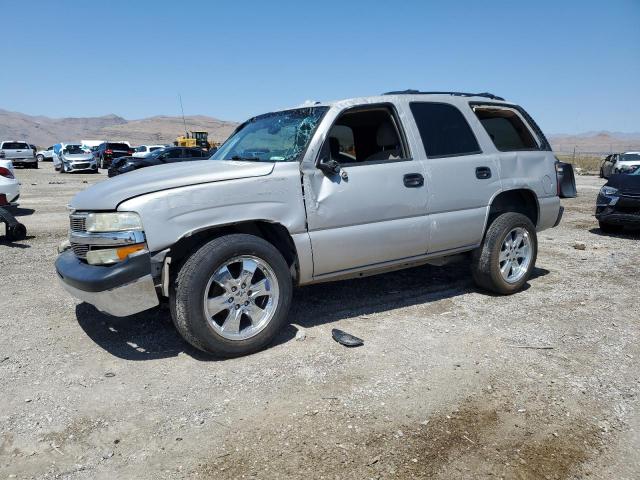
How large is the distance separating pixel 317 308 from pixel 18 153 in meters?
35.6

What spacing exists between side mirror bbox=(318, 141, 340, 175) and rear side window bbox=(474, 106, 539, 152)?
6.51 feet

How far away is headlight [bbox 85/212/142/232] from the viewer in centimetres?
335

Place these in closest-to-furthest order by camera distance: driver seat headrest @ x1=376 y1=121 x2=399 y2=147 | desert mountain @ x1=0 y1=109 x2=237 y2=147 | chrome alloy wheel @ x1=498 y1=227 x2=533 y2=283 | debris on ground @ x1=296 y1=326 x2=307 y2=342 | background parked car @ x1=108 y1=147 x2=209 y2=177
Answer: debris on ground @ x1=296 y1=326 x2=307 y2=342 < driver seat headrest @ x1=376 y1=121 x2=399 y2=147 < chrome alloy wheel @ x1=498 y1=227 x2=533 y2=283 < background parked car @ x1=108 y1=147 x2=209 y2=177 < desert mountain @ x1=0 y1=109 x2=237 y2=147

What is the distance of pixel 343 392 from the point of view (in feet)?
10.5

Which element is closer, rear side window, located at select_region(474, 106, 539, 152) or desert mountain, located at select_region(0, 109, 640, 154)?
rear side window, located at select_region(474, 106, 539, 152)

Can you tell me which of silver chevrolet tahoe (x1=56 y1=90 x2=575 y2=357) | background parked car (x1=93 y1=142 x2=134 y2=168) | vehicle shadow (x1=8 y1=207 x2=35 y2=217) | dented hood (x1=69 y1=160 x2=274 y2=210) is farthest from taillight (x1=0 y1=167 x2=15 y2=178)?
background parked car (x1=93 y1=142 x2=134 y2=168)

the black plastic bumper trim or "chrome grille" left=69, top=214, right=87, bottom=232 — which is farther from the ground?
"chrome grille" left=69, top=214, right=87, bottom=232

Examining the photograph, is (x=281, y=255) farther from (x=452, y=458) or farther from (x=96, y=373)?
(x=452, y=458)

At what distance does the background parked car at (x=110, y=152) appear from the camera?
33031mm

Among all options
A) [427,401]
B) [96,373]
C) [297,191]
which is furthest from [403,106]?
[96,373]

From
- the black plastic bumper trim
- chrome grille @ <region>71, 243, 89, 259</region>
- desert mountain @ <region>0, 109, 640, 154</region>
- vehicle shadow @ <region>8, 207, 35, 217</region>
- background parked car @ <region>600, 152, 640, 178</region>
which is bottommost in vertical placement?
background parked car @ <region>600, 152, 640, 178</region>

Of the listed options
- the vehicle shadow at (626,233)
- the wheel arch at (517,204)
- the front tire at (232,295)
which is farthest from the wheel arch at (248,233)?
the vehicle shadow at (626,233)

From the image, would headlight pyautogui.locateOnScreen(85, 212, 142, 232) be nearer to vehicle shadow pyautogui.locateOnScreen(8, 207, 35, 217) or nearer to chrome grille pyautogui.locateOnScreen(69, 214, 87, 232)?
chrome grille pyautogui.locateOnScreen(69, 214, 87, 232)

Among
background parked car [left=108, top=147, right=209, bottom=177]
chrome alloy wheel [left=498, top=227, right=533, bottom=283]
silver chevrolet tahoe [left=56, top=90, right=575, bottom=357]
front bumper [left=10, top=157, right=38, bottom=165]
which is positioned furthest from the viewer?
front bumper [left=10, top=157, right=38, bottom=165]
